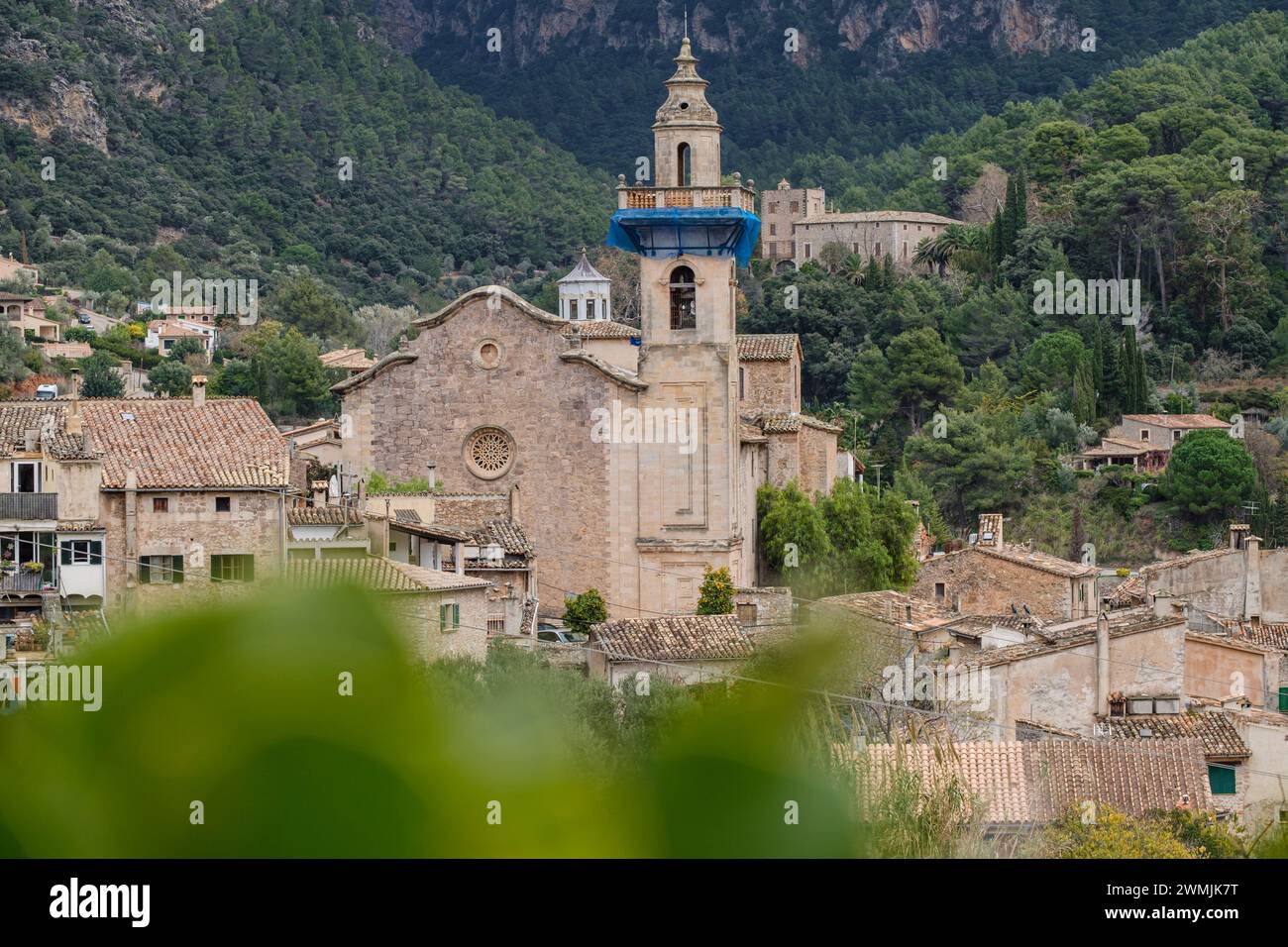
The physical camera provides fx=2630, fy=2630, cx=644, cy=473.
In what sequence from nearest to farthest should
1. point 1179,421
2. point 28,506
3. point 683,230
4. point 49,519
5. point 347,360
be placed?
1. point 49,519
2. point 28,506
3. point 683,230
4. point 347,360
5. point 1179,421

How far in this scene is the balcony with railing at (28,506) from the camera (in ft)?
105

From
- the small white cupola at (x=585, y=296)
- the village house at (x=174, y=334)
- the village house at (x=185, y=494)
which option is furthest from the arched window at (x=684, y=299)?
the village house at (x=174, y=334)

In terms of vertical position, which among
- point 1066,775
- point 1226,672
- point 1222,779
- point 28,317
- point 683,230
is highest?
point 28,317

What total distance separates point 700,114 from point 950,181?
84.0 metres

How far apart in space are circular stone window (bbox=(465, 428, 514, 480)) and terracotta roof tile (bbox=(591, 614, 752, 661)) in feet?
25.1

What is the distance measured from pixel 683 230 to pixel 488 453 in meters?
4.84

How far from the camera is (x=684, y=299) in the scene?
43.4 meters

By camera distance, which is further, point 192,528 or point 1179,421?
point 1179,421

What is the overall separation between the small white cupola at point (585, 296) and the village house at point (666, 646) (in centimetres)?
3539

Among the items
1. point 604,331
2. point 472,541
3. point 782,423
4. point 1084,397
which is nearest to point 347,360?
point 1084,397

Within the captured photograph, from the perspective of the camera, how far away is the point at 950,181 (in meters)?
126

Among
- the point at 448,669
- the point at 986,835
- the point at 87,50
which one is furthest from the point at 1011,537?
the point at 87,50

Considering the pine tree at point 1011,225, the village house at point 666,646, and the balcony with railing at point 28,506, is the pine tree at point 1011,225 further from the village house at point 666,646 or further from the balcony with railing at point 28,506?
the balcony with railing at point 28,506

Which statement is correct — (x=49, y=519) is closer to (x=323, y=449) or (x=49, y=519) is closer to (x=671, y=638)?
(x=671, y=638)
